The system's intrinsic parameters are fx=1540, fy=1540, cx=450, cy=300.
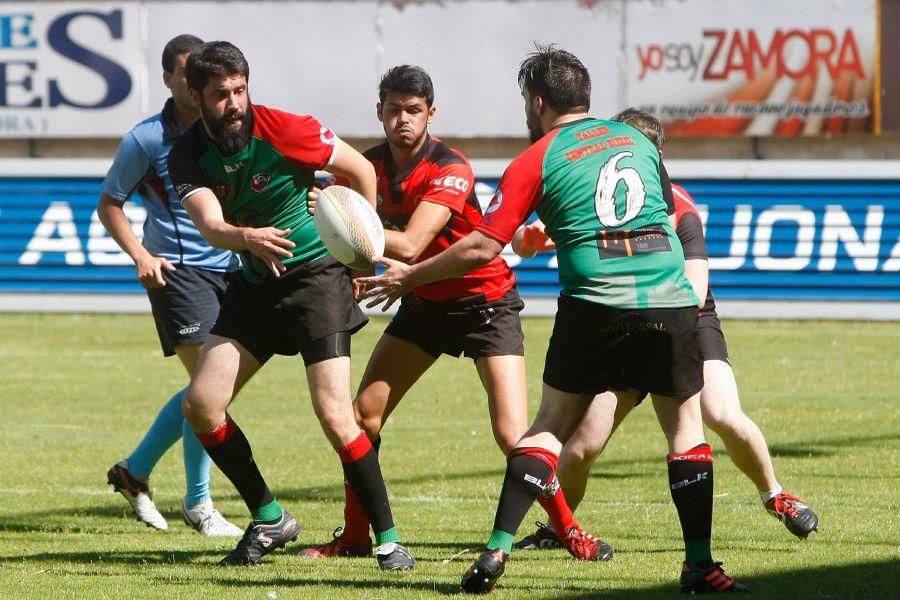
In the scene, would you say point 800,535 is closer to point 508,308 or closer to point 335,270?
point 508,308

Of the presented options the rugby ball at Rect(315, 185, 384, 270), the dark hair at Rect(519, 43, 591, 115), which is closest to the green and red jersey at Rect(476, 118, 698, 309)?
the dark hair at Rect(519, 43, 591, 115)

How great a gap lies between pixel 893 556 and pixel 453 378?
7.99 meters

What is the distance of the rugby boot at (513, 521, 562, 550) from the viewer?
23.3 feet

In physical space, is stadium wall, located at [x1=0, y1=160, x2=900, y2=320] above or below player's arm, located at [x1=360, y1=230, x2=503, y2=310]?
below

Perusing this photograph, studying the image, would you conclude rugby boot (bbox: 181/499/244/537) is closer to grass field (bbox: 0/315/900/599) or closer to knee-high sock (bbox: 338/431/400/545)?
grass field (bbox: 0/315/900/599)

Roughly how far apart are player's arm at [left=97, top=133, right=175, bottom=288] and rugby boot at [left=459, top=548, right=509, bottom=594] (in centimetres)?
277

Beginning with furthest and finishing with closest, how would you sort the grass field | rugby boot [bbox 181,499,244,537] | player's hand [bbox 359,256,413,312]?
rugby boot [bbox 181,499,244,537] < the grass field < player's hand [bbox 359,256,413,312]

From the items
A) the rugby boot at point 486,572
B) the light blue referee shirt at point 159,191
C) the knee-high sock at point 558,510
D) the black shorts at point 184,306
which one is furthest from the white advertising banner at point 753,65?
the rugby boot at point 486,572

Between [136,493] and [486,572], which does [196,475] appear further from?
[486,572]

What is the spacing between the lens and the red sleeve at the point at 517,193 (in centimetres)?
577

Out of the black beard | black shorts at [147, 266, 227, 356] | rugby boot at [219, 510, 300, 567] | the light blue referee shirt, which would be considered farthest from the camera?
black shorts at [147, 266, 227, 356]

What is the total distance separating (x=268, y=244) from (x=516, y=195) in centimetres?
105

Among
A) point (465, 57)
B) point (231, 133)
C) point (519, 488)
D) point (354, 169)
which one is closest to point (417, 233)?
point (354, 169)

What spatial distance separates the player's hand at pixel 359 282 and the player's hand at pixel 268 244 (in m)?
0.39
